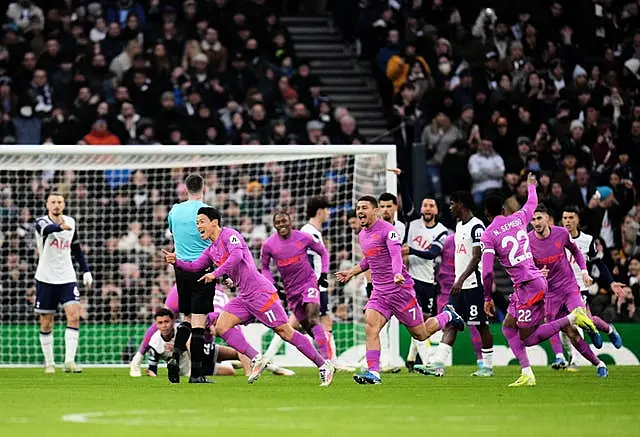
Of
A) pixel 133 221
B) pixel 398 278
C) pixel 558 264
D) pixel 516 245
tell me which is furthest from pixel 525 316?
pixel 133 221

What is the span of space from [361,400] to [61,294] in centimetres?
694

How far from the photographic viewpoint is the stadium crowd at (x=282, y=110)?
22.0 m

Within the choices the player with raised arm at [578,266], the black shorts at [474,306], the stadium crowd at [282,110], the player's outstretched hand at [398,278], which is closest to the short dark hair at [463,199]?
the black shorts at [474,306]

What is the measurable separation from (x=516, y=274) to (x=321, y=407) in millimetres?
4254

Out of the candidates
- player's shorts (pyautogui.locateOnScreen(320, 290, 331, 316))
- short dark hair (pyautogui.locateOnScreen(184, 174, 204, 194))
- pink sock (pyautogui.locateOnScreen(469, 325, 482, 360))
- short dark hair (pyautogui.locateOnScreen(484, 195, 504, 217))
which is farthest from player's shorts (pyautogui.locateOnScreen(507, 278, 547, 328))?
player's shorts (pyautogui.locateOnScreen(320, 290, 331, 316))

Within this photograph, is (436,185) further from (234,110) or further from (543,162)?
(234,110)

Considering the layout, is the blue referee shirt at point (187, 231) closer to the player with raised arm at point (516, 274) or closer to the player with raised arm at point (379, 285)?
the player with raised arm at point (379, 285)

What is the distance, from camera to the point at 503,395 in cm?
1356

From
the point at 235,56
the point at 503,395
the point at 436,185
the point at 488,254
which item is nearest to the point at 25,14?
the point at 235,56

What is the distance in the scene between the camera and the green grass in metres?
10.0

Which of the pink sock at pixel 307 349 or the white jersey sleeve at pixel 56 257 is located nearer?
the pink sock at pixel 307 349

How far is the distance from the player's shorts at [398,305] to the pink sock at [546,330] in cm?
134

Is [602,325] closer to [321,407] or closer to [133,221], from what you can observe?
[321,407]

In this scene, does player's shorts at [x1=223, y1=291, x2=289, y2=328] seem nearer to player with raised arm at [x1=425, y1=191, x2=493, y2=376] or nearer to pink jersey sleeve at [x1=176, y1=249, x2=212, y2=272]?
pink jersey sleeve at [x1=176, y1=249, x2=212, y2=272]
